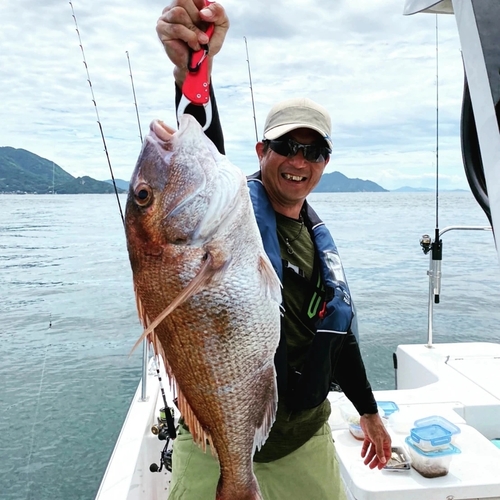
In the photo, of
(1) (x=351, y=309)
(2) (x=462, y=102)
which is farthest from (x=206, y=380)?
(2) (x=462, y=102)

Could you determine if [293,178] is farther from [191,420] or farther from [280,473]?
[280,473]

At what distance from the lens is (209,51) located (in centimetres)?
141

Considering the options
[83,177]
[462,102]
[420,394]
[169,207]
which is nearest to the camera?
[169,207]

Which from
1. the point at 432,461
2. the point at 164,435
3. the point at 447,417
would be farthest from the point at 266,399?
the point at 447,417

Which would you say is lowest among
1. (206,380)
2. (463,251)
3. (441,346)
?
(463,251)

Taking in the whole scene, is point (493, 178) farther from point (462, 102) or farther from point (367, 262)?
point (367, 262)

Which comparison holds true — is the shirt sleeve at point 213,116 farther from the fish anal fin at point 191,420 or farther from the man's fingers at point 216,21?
the fish anal fin at point 191,420

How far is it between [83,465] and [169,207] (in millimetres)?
6176

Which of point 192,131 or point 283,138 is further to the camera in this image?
point 283,138

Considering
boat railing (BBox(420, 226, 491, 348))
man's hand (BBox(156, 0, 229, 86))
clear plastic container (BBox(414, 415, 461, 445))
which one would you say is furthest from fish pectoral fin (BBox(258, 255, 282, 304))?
boat railing (BBox(420, 226, 491, 348))

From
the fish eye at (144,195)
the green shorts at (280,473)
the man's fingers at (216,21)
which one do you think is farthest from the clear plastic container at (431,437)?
the man's fingers at (216,21)

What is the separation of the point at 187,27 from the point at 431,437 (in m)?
2.27

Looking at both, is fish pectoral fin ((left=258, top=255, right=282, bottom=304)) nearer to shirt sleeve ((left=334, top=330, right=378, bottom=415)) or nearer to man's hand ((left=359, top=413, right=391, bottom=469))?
shirt sleeve ((left=334, top=330, right=378, bottom=415))

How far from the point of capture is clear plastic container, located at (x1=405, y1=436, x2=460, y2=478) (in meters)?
2.55
